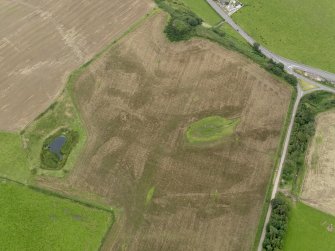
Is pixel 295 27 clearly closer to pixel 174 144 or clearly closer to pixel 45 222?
pixel 174 144

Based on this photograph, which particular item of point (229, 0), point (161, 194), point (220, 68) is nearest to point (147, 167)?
point (161, 194)

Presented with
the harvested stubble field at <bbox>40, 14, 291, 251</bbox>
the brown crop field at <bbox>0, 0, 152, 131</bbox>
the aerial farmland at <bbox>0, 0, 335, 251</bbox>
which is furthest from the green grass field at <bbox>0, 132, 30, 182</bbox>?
the harvested stubble field at <bbox>40, 14, 291, 251</bbox>

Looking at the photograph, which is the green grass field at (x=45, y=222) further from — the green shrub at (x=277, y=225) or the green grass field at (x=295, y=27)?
the green grass field at (x=295, y=27)

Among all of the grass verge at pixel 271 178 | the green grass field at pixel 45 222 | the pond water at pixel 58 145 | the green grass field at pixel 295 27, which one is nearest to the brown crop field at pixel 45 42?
the pond water at pixel 58 145

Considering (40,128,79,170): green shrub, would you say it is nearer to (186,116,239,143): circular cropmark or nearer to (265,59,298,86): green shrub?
(186,116,239,143): circular cropmark

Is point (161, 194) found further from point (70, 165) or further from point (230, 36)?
point (230, 36)

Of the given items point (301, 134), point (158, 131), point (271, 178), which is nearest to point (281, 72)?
point (301, 134)
